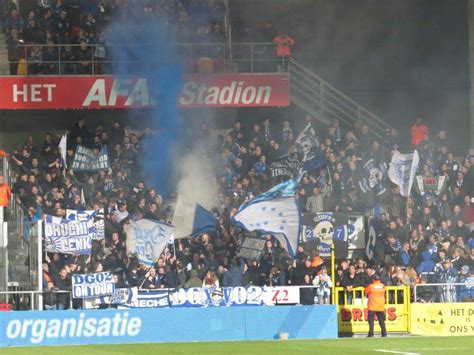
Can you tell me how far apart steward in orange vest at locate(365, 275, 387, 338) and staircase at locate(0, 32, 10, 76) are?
10.3 m

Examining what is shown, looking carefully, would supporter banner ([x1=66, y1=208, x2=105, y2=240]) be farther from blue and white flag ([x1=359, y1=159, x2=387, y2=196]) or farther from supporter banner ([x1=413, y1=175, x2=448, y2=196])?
supporter banner ([x1=413, y1=175, x2=448, y2=196])

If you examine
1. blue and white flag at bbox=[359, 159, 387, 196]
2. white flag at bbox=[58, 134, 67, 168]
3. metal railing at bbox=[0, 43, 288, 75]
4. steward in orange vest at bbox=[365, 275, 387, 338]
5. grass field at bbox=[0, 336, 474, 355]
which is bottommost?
grass field at bbox=[0, 336, 474, 355]

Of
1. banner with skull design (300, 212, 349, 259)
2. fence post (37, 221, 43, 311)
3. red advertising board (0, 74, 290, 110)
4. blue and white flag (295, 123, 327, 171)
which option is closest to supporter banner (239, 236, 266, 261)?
banner with skull design (300, 212, 349, 259)

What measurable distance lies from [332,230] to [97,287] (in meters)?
5.94

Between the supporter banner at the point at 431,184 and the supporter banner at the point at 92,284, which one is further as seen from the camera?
the supporter banner at the point at 431,184

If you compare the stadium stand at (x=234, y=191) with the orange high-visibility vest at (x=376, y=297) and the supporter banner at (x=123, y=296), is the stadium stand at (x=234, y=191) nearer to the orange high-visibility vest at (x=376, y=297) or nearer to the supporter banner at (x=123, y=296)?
the supporter banner at (x=123, y=296)

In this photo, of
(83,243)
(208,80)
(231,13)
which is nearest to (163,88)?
(208,80)

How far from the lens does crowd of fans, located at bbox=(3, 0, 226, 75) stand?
1372 inches

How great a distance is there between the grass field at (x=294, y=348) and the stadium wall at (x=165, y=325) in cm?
104

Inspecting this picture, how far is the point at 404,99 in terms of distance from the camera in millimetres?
39031

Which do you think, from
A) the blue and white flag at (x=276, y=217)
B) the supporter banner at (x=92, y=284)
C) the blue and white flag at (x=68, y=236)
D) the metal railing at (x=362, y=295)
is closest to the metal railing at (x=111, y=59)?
the blue and white flag at (x=276, y=217)

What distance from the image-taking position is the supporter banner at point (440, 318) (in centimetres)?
3080

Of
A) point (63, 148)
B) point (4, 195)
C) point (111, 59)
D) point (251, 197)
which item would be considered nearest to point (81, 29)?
point (111, 59)

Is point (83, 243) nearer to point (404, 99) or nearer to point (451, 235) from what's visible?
point (451, 235)
